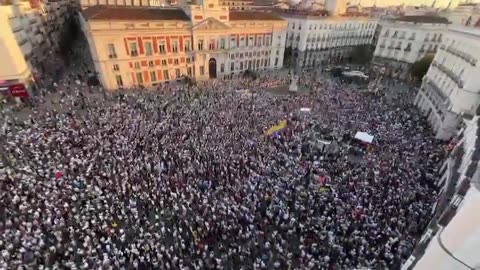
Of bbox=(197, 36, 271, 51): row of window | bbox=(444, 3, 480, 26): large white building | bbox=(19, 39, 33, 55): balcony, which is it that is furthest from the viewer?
bbox=(444, 3, 480, 26): large white building

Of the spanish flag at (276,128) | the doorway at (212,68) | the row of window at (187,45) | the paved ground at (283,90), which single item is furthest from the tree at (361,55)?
the spanish flag at (276,128)

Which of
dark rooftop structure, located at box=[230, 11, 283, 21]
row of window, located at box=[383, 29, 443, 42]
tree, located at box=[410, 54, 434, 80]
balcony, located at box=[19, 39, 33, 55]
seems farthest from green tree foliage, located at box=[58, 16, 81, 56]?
tree, located at box=[410, 54, 434, 80]

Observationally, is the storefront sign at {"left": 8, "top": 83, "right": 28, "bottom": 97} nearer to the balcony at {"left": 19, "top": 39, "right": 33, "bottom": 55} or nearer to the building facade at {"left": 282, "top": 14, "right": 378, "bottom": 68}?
the balcony at {"left": 19, "top": 39, "right": 33, "bottom": 55}

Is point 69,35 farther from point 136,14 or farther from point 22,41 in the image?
point 136,14

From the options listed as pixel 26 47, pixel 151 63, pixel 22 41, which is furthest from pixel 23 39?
pixel 151 63

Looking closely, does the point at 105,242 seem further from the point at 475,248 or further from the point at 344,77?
the point at 344,77

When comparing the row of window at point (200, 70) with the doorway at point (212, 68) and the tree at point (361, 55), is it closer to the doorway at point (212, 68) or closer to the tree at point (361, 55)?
the doorway at point (212, 68)

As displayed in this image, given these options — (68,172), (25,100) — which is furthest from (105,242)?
(25,100)
